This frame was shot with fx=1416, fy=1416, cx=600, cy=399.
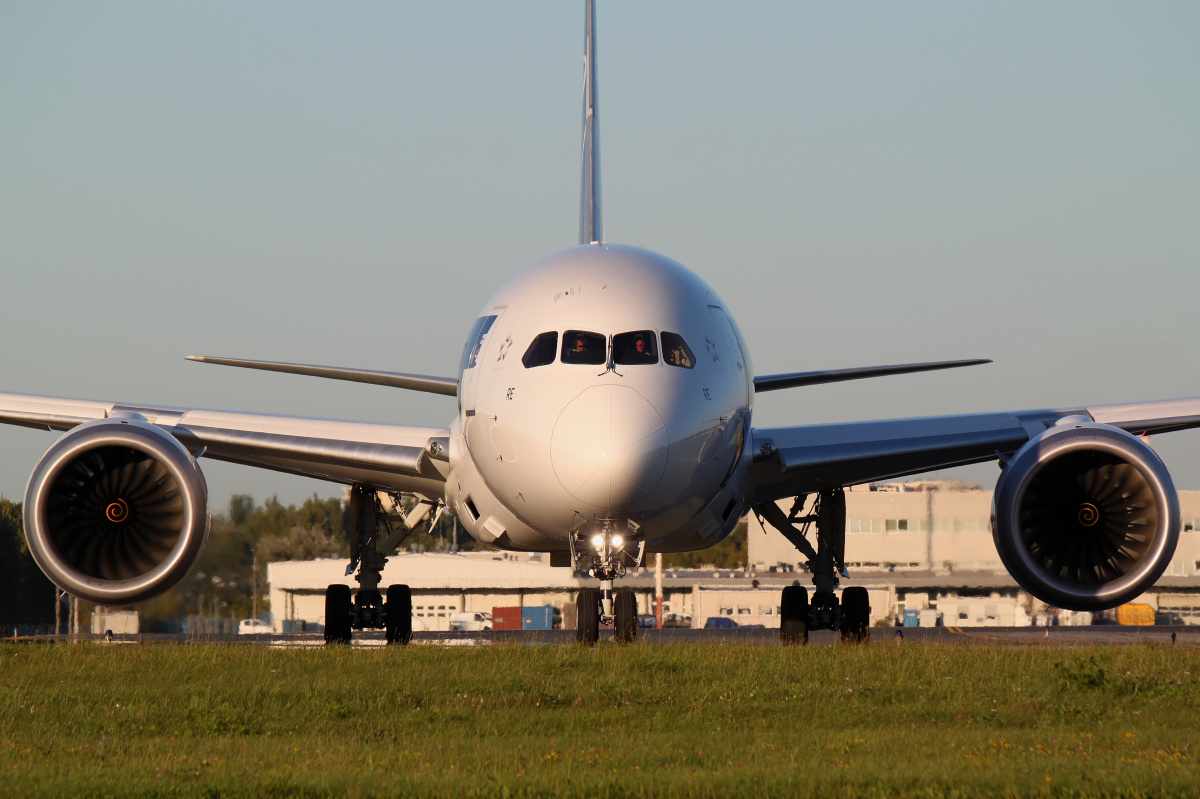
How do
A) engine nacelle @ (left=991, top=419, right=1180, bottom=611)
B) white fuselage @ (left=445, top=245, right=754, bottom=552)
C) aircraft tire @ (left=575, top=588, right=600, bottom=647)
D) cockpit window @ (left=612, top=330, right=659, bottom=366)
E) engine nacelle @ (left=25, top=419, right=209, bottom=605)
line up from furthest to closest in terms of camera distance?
aircraft tire @ (left=575, top=588, right=600, bottom=647), engine nacelle @ (left=991, top=419, right=1180, bottom=611), engine nacelle @ (left=25, top=419, right=209, bottom=605), cockpit window @ (left=612, top=330, right=659, bottom=366), white fuselage @ (left=445, top=245, right=754, bottom=552)

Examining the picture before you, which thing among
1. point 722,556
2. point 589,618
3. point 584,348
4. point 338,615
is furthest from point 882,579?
point 584,348

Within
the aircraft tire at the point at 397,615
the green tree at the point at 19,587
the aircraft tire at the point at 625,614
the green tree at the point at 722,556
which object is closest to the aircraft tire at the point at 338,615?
the aircraft tire at the point at 397,615

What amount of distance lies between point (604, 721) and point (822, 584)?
9.23 m

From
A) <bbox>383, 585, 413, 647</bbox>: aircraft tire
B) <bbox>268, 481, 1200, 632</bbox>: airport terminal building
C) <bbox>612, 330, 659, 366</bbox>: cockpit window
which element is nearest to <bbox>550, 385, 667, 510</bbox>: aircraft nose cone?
<bbox>612, 330, 659, 366</bbox>: cockpit window

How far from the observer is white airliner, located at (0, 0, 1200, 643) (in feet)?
43.4

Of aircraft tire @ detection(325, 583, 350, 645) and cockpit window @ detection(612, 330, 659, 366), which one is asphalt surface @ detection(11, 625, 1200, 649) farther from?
cockpit window @ detection(612, 330, 659, 366)

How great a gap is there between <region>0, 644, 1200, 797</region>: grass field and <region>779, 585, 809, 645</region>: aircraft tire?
333cm

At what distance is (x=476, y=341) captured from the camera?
15.8 m

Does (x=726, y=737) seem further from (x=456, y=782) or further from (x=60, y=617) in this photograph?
(x=60, y=617)

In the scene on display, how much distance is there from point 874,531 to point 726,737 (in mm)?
61480

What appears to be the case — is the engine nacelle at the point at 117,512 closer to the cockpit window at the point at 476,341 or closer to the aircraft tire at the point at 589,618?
the cockpit window at the point at 476,341

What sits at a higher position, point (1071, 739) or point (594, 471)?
point (594, 471)

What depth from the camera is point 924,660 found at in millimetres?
13422

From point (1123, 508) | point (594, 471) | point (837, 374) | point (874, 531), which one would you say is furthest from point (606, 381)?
point (874, 531)
